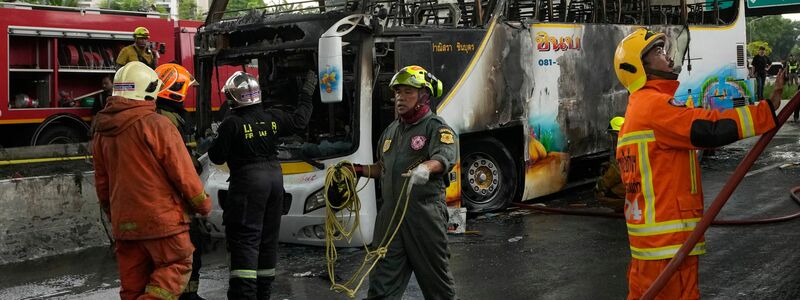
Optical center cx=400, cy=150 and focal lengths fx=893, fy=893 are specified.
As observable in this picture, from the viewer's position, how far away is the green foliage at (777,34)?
99.2m

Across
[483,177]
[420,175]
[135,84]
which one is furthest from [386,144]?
[483,177]

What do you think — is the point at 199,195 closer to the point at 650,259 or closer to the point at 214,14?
the point at 650,259

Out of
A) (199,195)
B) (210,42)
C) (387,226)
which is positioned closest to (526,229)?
(210,42)

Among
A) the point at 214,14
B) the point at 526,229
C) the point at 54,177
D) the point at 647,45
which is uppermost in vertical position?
the point at 214,14

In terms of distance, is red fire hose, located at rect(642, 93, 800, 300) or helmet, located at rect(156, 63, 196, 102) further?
helmet, located at rect(156, 63, 196, 102)

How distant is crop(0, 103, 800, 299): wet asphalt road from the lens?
675 centimetres

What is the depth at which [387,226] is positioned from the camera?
524cm

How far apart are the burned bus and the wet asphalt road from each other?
0.52 meters

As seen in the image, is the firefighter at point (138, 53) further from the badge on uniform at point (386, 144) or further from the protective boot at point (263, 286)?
the badge on uniform at point (386, 144)

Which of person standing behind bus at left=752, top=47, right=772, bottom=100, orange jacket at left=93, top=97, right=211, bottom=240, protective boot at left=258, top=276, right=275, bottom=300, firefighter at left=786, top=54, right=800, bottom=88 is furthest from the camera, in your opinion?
firefighter at left=786, top=54, right=800, bottom=88

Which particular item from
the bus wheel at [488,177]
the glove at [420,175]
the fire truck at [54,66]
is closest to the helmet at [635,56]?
the glove at [420,175]

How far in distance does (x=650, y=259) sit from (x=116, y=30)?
13.4 m

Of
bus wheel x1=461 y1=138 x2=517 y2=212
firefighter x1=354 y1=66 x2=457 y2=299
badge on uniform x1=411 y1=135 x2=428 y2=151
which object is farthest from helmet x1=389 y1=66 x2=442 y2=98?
bus wheel x1=461 y1=138 x2=517 y2=212

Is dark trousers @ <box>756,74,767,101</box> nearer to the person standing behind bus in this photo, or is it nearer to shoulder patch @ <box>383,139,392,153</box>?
the person standing behind bus
